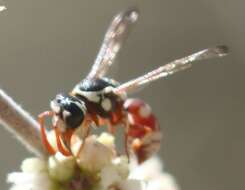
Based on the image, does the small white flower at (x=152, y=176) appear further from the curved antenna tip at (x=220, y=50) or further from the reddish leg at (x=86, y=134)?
the curved antenna tip at (x=220, y=50)

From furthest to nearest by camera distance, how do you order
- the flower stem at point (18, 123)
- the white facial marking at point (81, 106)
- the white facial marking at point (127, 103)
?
the white facial marking at point (127, 103) → the white facial marking at point (81, 106) → the flower stem at point (18, 123)

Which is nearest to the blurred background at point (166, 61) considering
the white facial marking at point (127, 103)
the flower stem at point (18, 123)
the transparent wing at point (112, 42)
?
the transparent wing at point (112, 42)

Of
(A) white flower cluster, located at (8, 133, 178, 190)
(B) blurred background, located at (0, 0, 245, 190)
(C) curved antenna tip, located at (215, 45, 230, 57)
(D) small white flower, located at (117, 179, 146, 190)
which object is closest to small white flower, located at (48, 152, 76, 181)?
(A) white flower cluster, located at (8, 133, 178, 190)

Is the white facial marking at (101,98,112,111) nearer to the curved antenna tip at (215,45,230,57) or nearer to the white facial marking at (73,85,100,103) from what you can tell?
the white facial marking at (73,85,100,103)

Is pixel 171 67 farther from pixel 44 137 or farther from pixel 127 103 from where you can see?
pixel 44 137

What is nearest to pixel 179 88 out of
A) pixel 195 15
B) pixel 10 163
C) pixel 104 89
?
pixel 195 15
